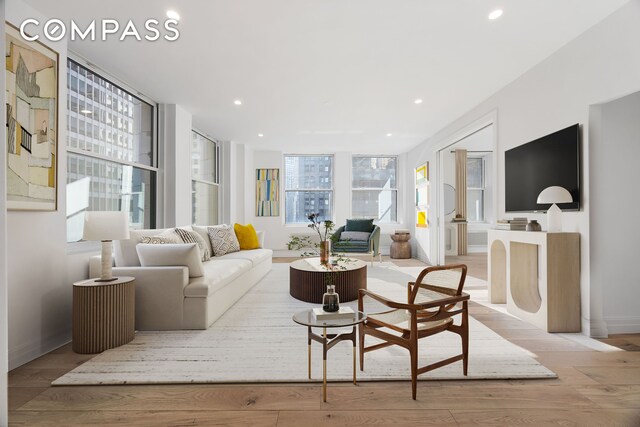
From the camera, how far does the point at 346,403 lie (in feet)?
5.84

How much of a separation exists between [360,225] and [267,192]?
249 centimetres

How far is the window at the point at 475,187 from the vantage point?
339 inches

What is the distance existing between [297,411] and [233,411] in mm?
349

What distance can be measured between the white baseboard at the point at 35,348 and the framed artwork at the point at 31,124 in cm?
102

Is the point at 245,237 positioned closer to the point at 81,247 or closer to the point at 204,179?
the point at 204,179

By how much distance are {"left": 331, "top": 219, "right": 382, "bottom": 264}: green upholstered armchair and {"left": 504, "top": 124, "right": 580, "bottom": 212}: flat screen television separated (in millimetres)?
2681

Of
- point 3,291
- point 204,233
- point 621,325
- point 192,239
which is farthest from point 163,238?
point 621,325

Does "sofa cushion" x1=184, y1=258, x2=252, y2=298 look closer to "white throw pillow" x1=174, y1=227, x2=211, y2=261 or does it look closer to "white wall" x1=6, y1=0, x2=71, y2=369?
"white throw pillow" x1=174, y1=227, x2=211, y2=261

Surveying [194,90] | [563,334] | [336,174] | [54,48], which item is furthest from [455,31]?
[336,174]

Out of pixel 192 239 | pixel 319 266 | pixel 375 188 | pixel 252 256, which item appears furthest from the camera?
pixel 375 188

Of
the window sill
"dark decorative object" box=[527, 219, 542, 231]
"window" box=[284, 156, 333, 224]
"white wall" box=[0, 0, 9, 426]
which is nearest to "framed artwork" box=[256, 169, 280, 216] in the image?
"window" box=[284, 156, 333, 224]

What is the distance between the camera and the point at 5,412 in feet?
4.50

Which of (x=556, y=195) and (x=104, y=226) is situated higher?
(x=556, y=195)

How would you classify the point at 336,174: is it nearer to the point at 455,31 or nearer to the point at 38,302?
the point at 455,31
